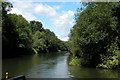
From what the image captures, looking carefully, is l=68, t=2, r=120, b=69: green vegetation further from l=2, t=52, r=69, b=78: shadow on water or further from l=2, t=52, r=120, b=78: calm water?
l=2, t=52, r=69, b=78: shadow on water

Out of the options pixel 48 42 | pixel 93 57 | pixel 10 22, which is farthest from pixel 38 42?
pixel 93 57

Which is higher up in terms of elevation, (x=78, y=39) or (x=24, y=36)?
(x=24, y=36)

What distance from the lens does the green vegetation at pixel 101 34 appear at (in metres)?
18.8

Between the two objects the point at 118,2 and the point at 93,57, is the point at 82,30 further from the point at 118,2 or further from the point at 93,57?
the point at 118,2

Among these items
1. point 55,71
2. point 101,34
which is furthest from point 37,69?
point 101,34

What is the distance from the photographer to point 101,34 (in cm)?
1869

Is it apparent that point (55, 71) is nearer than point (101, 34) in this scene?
No

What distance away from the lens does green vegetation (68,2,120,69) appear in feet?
61.8

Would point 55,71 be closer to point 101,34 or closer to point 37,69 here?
point 37,69

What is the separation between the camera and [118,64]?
19.0 metres

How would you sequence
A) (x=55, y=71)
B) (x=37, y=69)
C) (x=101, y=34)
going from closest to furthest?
(x=101, y=34) → (x=55, y=71) → (x=37, y=69)

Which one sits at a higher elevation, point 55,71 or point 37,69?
point 37,69

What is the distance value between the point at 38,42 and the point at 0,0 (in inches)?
1615

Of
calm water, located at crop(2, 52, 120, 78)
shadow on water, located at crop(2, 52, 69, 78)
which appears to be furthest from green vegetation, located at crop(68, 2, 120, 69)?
shadow on water, located at crop(2, 52, 69, 78)
